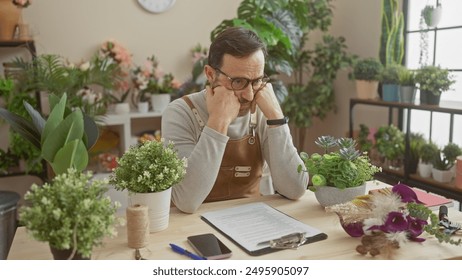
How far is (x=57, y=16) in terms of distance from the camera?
3.50 metres

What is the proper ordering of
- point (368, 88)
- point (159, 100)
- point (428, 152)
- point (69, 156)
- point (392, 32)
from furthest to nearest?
point (159, 100) → point (368, 88) → point (392, 32) → point (428, 152) → point (69, 156)

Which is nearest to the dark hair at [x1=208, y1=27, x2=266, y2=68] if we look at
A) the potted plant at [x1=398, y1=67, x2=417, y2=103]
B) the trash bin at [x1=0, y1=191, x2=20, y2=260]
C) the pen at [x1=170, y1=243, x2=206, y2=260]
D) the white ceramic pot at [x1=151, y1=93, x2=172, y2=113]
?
the pen at [x1=170, y1=243, x2=206, y2=260]

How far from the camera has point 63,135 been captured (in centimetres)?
102

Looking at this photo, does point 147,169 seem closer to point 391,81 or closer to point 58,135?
point 58,135

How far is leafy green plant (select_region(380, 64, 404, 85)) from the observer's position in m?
A: 3.07

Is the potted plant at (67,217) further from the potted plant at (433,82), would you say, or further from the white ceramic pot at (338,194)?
the potted plant at (433,82)

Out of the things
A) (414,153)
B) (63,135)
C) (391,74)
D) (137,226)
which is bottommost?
(414,153)

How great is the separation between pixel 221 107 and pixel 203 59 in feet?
6.94

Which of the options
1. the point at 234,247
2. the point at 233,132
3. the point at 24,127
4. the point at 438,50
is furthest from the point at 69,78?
the point at 438,50

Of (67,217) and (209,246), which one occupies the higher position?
(67,217)

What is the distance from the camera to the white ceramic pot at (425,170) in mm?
2874
